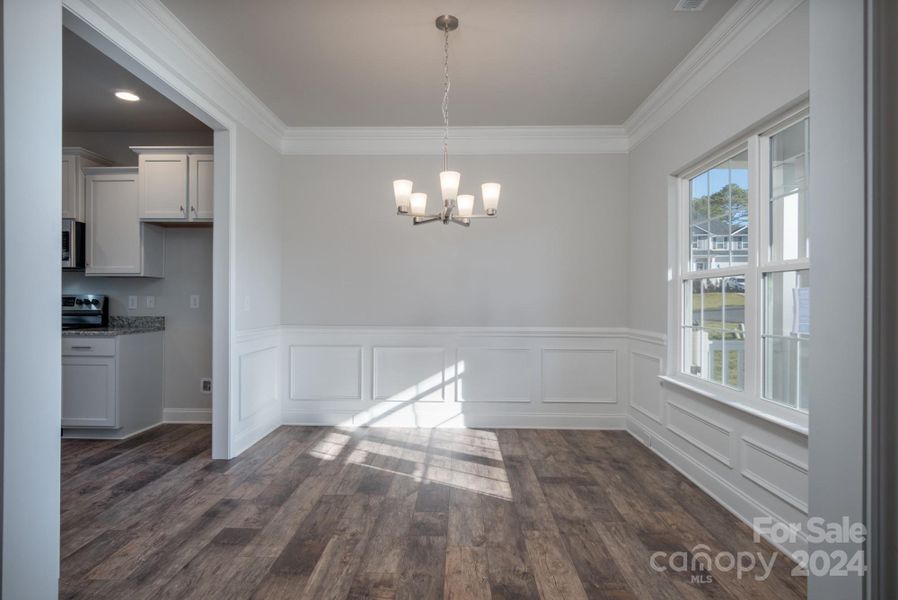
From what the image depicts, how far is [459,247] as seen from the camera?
436 centimetres

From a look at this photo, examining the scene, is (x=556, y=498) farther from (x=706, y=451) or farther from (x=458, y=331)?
(x=458, y=331)

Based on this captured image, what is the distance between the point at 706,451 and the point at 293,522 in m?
2.52

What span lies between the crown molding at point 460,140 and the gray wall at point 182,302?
4.35ft

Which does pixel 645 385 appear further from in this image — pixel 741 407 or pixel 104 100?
pixel 104 100

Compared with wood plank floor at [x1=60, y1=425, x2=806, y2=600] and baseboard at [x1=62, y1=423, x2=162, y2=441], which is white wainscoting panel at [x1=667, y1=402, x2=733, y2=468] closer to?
wood plank floor at [x1=60, y1=425, x2=806, y2=600]

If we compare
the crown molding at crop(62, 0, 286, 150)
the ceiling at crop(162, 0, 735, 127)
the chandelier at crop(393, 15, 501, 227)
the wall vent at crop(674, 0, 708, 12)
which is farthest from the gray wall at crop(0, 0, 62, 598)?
the wall vent at crop(674, 0, 708, 12)

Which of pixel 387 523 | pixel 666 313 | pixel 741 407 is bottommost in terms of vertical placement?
pixel 387 523

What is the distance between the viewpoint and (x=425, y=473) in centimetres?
320

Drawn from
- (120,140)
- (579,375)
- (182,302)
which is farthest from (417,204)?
(120,140)

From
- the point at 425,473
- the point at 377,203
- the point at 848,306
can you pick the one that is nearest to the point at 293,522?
the point at 425,473

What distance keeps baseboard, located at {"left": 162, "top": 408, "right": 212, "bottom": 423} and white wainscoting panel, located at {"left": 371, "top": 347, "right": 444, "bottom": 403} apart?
1619 millimetres

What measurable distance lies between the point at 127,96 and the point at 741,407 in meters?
4.79

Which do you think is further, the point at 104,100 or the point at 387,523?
the point at 104,100

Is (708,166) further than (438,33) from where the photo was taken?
Yes
